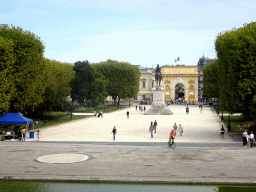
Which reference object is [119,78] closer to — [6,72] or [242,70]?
[6,72]

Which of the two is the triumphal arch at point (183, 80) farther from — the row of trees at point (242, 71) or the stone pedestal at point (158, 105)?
the row of trees at point (242, 71)

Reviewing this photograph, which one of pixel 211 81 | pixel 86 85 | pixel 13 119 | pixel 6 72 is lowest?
pixel 13 119

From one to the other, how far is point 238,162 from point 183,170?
422 centimetres

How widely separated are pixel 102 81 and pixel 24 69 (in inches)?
1484

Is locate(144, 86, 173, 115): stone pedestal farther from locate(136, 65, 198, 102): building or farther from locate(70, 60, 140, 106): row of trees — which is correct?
locate(136, 65, 198, 102): building

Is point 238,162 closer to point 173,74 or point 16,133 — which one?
point 16,133

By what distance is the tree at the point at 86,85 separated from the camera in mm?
74000

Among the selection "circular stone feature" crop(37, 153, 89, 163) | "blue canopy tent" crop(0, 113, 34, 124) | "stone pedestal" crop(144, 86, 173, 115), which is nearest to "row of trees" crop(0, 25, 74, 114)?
"blue canopy tent" crop(0, 113, 34, 124)

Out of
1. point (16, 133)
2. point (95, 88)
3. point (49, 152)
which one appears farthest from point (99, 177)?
point (95, 88)

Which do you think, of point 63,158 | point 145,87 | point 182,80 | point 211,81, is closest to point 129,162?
point 63,158

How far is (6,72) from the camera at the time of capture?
33.2m

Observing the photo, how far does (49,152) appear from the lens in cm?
2248

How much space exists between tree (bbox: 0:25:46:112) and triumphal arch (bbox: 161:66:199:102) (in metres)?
83.4

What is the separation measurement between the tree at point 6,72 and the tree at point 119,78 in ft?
178
